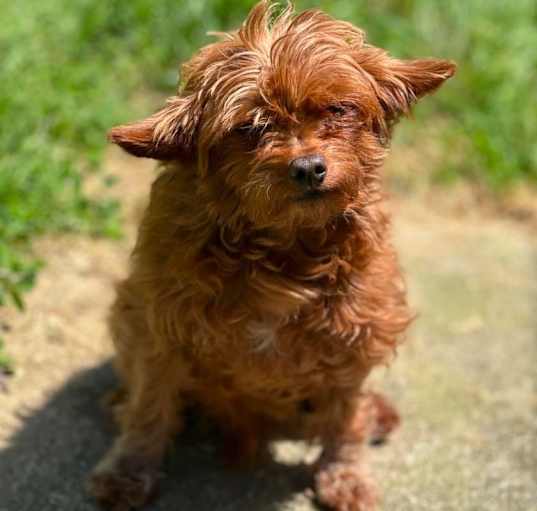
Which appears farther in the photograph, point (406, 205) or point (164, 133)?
point (406, 205)

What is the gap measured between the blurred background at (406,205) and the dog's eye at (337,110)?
5.91 feet

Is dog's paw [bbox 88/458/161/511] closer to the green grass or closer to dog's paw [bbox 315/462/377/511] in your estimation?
dog's paw [bbox 315/462/377/511]

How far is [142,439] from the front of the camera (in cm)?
416

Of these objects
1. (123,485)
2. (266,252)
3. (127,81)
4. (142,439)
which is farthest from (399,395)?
(127,81)

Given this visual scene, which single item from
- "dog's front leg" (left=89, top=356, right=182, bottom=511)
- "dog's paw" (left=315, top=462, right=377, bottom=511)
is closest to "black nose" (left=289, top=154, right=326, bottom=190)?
"dog's front leg" (left=89, top=356, right=182, bottom=511)

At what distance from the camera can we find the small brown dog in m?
3.34

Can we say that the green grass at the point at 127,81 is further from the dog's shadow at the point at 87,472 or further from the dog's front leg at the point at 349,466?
the dog's front leg at the point at 349,466

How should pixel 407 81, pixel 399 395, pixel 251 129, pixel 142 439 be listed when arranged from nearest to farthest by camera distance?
1. pixel 251 129
2. pixel 407 81
3. pixel 142 439
4. pixel 399 395

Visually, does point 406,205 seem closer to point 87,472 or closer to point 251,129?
point 87,472

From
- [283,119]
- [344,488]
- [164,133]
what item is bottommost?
[344,488]

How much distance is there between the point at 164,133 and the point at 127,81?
3524 millimetres

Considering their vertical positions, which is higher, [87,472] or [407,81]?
[407,81]

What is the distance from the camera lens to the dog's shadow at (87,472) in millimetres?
4016

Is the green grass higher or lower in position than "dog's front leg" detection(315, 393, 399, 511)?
higher
